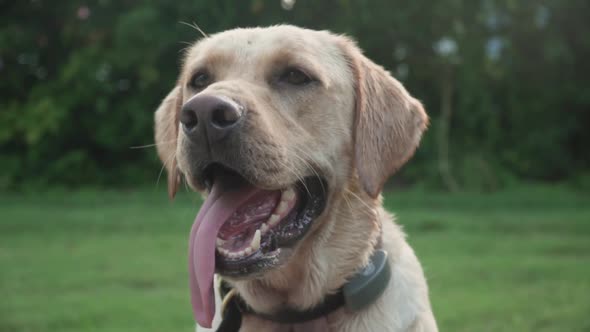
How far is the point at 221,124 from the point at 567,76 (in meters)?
14.8

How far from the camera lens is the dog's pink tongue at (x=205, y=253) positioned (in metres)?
2.58

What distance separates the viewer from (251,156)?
2621 mm

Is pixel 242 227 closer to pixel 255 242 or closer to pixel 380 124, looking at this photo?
pixel 255 242

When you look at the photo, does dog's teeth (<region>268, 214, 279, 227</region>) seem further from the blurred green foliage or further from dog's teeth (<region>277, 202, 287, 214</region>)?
the blurred green foliage

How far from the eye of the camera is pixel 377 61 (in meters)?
14.3

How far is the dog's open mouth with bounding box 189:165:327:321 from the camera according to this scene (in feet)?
8.49

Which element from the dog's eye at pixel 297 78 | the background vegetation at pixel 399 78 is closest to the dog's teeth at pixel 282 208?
the dog's eye at pixel 297 78

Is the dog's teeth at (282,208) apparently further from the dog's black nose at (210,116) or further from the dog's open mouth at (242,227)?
the dog's black nose at (210,116)

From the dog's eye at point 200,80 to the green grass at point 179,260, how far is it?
2.70 m

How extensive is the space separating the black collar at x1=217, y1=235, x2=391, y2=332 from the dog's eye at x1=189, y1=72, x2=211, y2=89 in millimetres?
966

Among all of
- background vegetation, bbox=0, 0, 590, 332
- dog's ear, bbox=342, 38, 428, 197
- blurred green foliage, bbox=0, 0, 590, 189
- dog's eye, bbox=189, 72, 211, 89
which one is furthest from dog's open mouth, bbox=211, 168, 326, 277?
blurred green foliage, bbox=0, 0, 590, 189

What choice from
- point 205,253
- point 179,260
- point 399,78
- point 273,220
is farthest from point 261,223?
point 399,78

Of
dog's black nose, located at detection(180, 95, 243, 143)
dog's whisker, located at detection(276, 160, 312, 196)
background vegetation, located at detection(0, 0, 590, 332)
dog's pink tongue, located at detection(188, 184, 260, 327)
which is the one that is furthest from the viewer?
background vegetation, located at detection(0, 0, 590, 332)

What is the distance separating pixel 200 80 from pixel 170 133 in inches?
17.7
